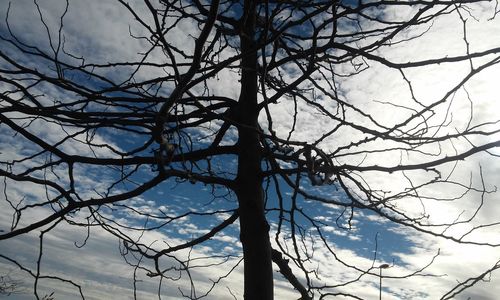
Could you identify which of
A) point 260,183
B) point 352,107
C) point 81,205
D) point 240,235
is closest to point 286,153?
point 260,183

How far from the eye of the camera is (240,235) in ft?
8.14

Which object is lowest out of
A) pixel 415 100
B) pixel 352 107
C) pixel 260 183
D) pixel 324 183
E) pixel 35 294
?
pixel 35 294

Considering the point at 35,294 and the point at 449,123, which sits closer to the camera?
the point at 35,294

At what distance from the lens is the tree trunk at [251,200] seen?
230cm

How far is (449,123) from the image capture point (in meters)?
2.51

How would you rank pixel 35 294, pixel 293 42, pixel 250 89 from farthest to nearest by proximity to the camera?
pixel 293 42
pixel 250 89
pixel 35 294

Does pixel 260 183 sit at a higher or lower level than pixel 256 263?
higher

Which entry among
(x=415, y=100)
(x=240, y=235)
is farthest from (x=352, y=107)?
(x=240, y=235)

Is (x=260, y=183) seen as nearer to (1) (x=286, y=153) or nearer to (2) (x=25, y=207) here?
(1) (x=286, y=153)

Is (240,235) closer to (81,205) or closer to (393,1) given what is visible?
(81,205)

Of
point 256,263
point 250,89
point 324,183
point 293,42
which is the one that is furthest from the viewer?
point 293,42

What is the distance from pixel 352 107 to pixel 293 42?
715mm

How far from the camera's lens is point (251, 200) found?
249 cm

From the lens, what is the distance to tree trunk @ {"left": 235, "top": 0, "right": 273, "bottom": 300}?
2.30 m
